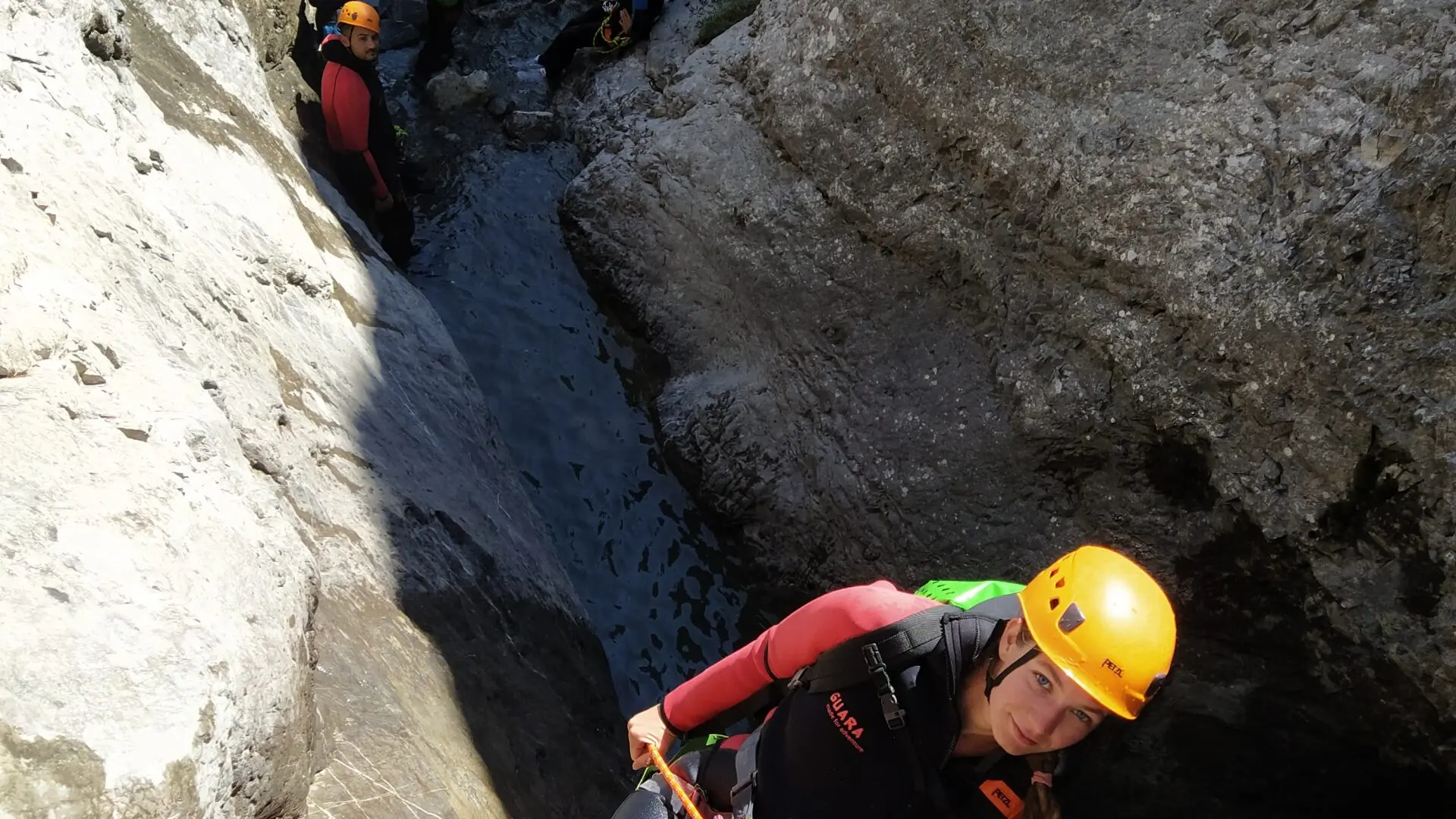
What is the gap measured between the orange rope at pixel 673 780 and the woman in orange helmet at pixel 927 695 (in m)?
0.04

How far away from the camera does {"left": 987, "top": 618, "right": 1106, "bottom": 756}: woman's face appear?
8.17 ft

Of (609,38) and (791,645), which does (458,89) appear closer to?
(609,38)

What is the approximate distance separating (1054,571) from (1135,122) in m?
2.83

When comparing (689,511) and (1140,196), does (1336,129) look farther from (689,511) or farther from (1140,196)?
(689,511)

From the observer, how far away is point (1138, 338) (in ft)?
15.2

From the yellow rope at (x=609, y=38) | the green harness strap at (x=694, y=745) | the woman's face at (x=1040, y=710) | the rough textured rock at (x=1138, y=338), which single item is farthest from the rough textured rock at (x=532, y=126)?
the woman's face at (x=1040, y=710)

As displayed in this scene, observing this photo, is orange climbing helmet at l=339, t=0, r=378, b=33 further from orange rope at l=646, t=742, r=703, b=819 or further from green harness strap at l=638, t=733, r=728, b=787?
orange rope at l=646, t=742, r=703, b=819

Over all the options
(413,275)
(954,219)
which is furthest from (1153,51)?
(413,275)

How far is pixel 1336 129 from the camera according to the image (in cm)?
395

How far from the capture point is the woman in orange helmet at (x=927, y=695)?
98.7 inches

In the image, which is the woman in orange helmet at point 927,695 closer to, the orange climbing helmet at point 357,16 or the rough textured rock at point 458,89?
the orange climbing helmet at point 357,16

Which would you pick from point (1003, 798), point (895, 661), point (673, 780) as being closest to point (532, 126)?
point (673, 780)

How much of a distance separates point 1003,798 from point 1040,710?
37cm

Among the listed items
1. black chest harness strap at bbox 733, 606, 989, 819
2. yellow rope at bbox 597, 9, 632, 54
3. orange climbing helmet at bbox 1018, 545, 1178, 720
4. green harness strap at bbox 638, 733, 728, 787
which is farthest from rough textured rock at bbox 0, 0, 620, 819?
yellow rope at bbox 597, 9, 632, 54
